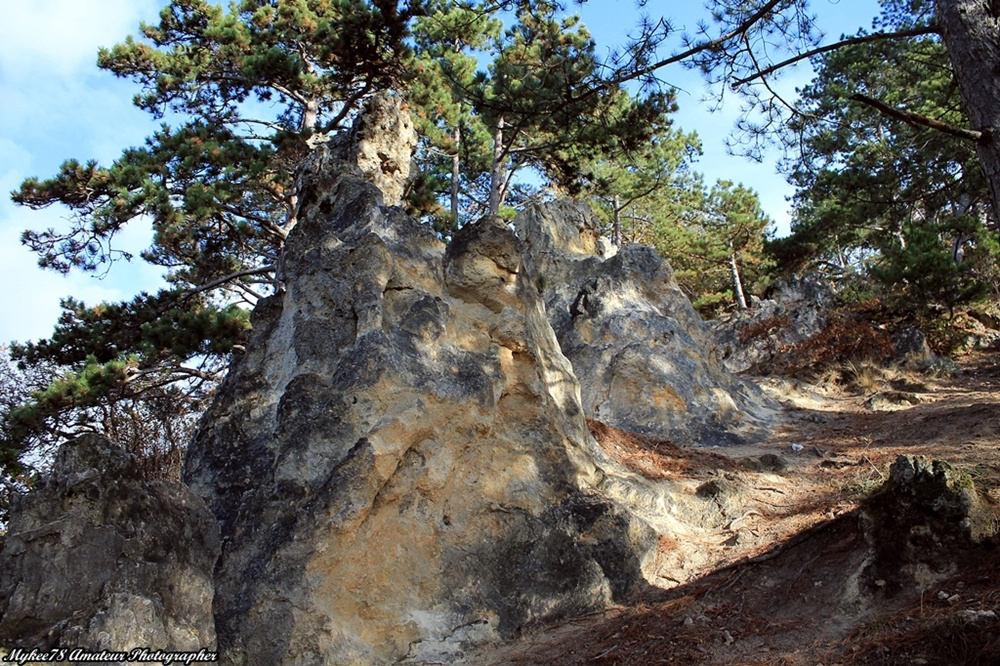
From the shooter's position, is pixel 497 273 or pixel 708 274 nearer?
pixel 497 273

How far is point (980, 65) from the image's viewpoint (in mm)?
4840

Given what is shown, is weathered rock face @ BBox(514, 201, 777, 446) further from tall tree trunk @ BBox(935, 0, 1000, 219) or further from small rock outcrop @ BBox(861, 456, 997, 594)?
small rock outcrop @ BBox(861, 456, 997, 594)

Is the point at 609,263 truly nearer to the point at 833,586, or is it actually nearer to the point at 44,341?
the point at 833,586

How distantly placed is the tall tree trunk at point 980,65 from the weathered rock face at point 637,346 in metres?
4.93

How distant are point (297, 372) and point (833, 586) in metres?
4.09

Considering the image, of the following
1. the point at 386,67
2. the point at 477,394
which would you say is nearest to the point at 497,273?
the point at 477,394

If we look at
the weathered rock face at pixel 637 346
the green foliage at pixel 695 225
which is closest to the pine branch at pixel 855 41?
the weathered rock face at pixel 637 346

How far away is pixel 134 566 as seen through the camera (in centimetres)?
345

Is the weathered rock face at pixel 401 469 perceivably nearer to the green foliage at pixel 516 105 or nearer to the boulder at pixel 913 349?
the green foliage at pixel 516 105

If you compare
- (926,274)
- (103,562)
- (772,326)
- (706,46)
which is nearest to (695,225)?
(772,326)

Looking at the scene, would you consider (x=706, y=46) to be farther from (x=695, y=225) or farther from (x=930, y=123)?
(x=695, y=225)

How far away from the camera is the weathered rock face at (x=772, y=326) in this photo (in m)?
15.2

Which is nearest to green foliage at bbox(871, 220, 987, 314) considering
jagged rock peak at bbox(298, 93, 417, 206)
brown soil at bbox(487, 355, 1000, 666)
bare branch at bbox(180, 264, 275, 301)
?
brown soil at bbox(487, 355, 1000, 666)

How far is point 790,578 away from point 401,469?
268cm
